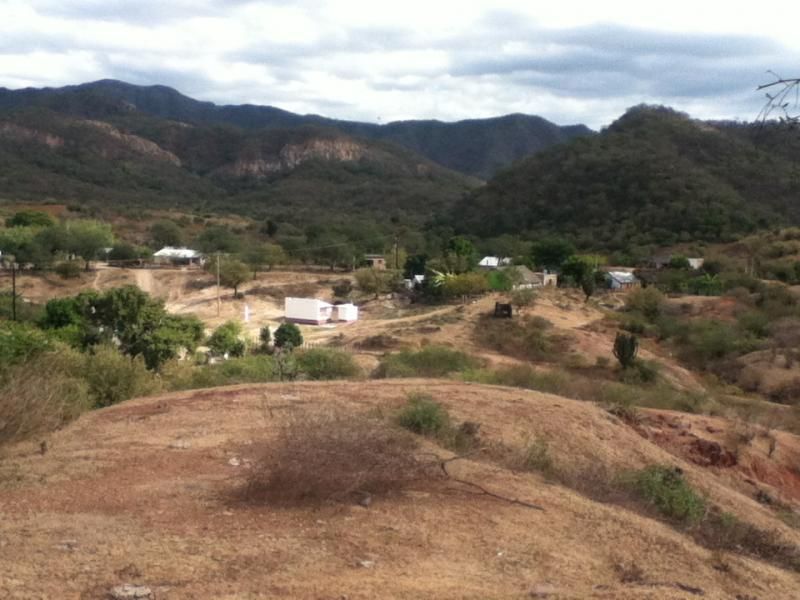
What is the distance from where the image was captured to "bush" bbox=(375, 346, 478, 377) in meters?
20.7

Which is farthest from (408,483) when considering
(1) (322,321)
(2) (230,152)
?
(2) (230,152)

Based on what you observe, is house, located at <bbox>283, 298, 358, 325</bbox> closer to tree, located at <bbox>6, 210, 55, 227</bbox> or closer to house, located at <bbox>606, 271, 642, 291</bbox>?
house, located at <bbox>606, 271, 642, 291</bbox>

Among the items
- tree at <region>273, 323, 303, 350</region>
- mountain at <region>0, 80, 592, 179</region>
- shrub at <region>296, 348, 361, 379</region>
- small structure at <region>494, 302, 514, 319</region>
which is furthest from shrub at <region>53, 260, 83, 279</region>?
mountain at <region>0, 80, 592, 179</region>

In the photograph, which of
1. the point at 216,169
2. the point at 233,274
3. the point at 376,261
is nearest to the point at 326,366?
the point at 233,274

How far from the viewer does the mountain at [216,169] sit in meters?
100

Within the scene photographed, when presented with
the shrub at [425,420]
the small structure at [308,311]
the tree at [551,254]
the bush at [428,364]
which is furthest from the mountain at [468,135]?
the shrub at [425,420]

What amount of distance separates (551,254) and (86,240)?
2976 cm

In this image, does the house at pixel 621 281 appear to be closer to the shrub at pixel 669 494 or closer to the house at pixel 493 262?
the house at pixel 493 262

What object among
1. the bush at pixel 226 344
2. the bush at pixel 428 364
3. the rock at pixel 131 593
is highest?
the rock at pixel 131 593

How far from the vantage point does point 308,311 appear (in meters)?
43.2

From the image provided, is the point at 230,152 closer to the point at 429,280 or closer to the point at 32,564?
the point at 429,280

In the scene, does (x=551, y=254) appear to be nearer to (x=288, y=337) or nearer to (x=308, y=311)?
(x=308, y=311)

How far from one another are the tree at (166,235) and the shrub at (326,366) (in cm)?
5176

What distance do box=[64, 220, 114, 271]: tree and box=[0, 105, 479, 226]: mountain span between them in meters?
26.9
